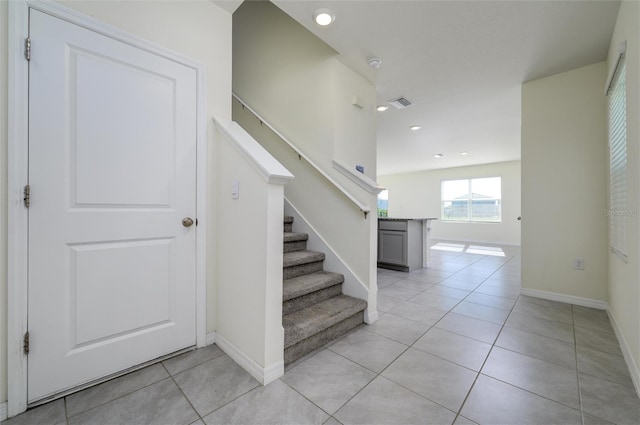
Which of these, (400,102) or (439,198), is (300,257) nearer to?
(400,102)

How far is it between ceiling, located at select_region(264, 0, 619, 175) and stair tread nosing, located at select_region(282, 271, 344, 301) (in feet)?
6.72

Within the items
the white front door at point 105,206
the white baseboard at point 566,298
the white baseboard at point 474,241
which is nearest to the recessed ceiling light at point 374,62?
the white front door at point 105,206

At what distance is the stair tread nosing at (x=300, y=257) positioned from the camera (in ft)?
7.57

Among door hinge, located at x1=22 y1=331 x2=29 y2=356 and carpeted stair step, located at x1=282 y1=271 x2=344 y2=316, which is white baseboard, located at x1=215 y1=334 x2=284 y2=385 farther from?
door hinge, located at x1=22 y1=331 x2=29 y2=356

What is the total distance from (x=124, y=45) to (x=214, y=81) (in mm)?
536

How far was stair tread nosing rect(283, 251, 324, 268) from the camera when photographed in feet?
7.57

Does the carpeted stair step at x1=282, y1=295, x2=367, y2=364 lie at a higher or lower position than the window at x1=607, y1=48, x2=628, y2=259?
lower

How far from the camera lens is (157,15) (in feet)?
5.56

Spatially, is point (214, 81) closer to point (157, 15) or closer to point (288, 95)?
point (157, 15)

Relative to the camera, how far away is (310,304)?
7.20 feet

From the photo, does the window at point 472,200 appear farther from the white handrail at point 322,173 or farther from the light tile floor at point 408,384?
the white handrail at point 322,173

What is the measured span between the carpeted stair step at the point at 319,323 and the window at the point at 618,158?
1.97 m

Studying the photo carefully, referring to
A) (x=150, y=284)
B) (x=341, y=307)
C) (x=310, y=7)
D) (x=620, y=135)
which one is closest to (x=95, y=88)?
(x=150, y=284)

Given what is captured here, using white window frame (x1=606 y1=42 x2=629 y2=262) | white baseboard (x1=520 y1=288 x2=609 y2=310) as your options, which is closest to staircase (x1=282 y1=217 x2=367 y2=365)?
white window frame (x1=606 y1=42 x2=629 y2=262)
